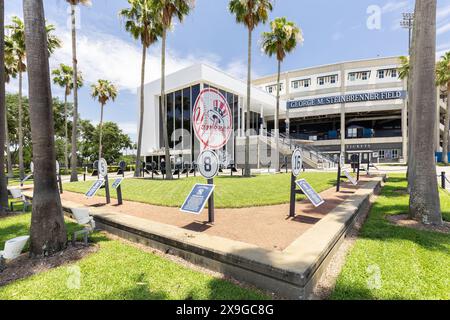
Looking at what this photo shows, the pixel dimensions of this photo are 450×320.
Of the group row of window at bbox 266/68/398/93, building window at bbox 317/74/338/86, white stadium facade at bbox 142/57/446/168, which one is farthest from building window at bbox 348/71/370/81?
building window at bbox 317/74/338/86

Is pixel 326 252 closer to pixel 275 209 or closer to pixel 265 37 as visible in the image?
pixel 275 209

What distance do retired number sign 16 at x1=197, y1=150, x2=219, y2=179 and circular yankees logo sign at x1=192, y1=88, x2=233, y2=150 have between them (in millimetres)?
219

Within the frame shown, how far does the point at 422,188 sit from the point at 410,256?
2.79 meters

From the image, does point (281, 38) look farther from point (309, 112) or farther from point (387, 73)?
point (387, 73)

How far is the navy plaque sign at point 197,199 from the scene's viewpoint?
A: 210 inches

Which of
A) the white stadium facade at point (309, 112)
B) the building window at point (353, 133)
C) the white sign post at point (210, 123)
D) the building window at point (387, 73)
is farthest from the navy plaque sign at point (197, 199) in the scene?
the building window at point (387, 73)

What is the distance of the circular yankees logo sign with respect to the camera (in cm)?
516

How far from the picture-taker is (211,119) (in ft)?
17.6

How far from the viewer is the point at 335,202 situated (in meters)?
8.00

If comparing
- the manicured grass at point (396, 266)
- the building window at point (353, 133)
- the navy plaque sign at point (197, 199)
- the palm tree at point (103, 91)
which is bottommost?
the manicured grass at point (396, 266)

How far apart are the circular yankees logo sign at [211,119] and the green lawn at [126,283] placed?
261 cm

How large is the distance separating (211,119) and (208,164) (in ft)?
3.45

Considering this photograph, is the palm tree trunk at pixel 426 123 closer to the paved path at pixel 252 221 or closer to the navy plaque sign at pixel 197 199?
the paved path at pixel 252 221
